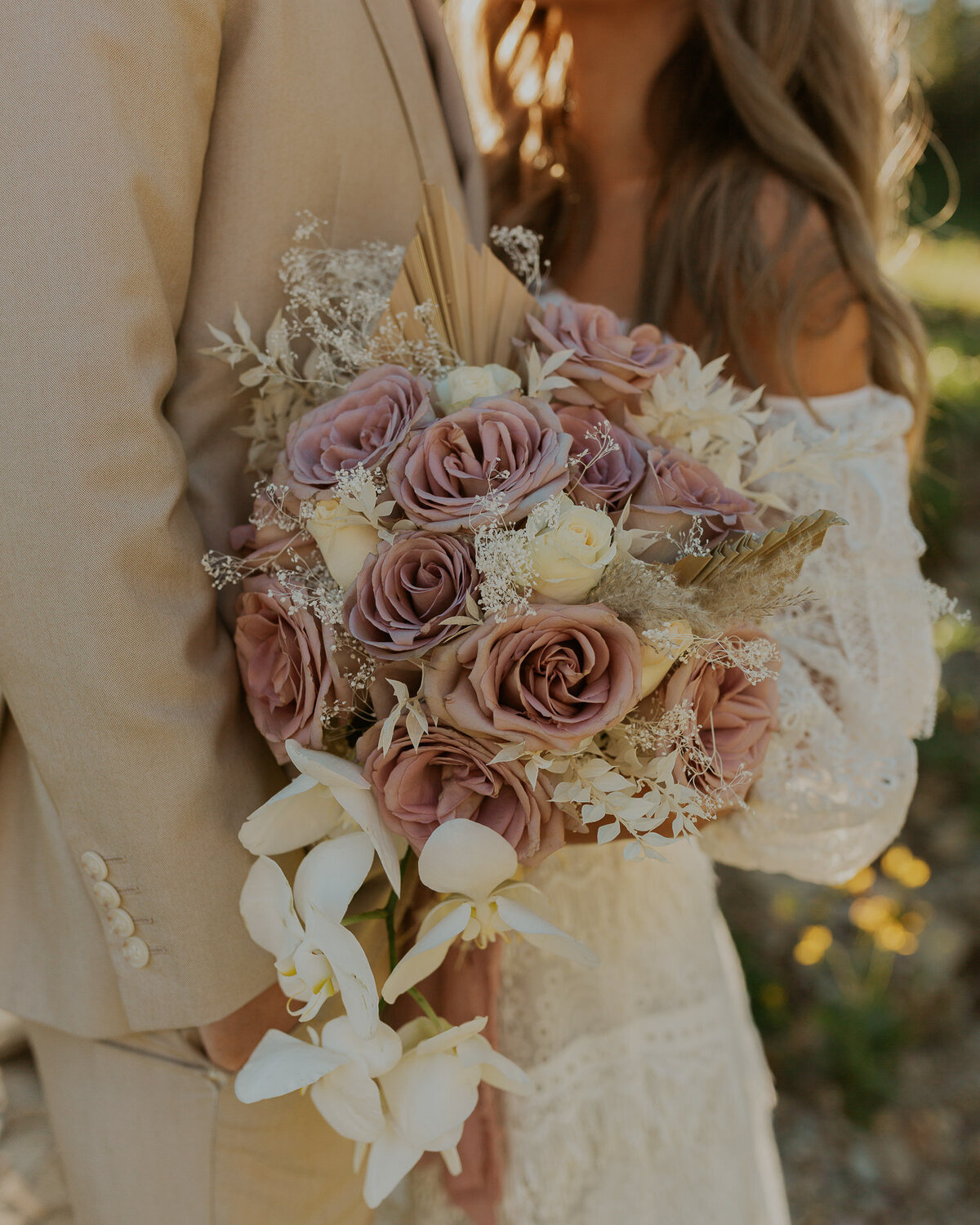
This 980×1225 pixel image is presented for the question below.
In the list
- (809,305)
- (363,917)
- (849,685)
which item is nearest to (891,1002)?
(849,685)

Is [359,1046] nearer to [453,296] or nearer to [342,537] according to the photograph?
[342,537]

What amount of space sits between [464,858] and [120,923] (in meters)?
0.41

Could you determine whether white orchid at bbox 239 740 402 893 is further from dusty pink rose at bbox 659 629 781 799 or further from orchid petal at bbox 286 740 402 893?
dusty pink rose at bbox 659 629 781 799

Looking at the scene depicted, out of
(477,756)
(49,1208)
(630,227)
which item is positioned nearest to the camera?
(477,756)

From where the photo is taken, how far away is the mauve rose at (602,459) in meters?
0.91

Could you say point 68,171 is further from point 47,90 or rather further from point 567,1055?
point 567,1055

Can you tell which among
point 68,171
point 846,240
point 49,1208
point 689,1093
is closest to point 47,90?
point 68,171

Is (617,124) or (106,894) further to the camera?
(617,124)

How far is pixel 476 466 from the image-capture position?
2.84 feet

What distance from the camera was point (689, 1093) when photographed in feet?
4.77

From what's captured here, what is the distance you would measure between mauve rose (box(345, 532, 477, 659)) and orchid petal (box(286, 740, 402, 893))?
11cm

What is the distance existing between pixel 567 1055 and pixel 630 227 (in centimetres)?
136

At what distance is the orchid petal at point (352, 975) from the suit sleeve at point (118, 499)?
0.73 ft

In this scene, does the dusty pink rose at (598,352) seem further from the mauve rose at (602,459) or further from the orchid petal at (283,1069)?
the orchid petal at (283,1069)
